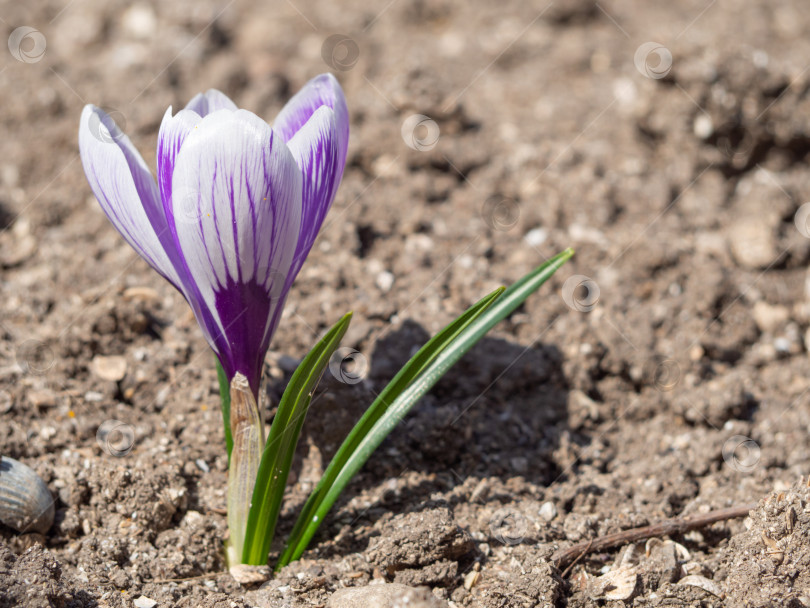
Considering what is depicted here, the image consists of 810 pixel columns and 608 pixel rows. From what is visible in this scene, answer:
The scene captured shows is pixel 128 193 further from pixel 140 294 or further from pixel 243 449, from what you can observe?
pixel 140 294

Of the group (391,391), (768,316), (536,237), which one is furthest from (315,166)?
(768,316)

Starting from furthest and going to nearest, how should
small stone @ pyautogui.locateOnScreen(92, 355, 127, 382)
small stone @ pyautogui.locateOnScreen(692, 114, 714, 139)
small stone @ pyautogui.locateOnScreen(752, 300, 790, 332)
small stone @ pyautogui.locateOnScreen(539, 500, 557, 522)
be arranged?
small stone @ pyautogui.locateOnScreen(692, 114, 714, 139) → small stone @ pyautogui.locateOnScreen(752, 300, 790, 332) → small stone @ pyautogui.locateOnScreen(92, 355, 127, 382) → small stone @ pyautogui.locateOnScreen(539, 500, 557, 522)

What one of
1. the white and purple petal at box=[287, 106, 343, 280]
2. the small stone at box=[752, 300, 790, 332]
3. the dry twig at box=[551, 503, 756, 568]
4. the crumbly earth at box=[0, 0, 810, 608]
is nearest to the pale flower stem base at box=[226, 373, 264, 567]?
the crumbly earth at box=[0, 0, 810, 608]

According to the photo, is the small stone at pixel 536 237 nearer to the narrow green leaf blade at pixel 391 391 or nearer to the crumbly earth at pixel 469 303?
the crumbly earth at pixel 469 303

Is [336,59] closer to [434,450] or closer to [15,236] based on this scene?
[15,236]

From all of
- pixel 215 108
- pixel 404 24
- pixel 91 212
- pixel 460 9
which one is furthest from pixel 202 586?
pixel 460 9

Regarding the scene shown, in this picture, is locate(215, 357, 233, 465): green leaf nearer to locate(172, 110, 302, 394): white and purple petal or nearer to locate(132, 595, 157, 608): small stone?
locate(172, 110, 302, 394): white and purple petal

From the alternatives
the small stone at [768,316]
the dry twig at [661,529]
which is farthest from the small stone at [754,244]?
the dry twig at [661,529]
